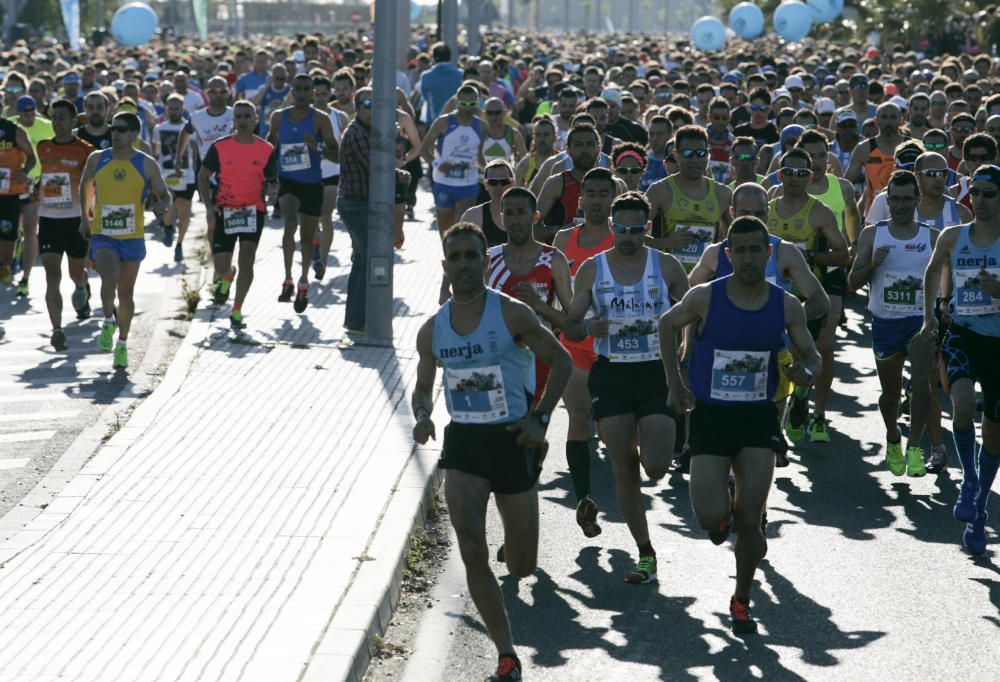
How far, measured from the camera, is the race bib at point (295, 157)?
52.5ft

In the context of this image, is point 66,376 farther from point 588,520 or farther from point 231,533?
point 588,520

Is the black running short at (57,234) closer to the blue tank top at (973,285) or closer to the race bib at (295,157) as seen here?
the race bib at (295,157)

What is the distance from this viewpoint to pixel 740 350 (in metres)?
7.58

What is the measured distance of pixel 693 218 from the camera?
10969mm

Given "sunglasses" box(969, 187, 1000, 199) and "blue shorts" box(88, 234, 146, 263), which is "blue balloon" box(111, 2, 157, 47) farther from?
"sunglasses" box(969, 187, 1000, 199)

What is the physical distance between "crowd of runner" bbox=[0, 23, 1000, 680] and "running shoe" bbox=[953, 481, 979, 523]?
0.07ft

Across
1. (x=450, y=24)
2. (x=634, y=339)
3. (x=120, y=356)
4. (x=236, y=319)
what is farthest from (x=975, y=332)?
(x=450, y=24)

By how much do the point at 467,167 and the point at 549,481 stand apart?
6835mm

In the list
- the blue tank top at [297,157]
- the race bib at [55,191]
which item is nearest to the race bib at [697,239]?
the blue tank top at [297,157]

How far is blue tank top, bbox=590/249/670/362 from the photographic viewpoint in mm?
8508

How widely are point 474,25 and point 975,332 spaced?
2759 centimetres

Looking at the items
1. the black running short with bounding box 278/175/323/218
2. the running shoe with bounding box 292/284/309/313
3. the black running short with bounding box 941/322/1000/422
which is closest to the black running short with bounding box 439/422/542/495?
the black running short with bounding box 941/322/1000/422

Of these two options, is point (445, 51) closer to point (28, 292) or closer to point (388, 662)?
point (28, 292)

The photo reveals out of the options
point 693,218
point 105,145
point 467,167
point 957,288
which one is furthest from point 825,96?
point 957,288
